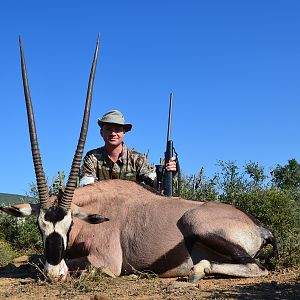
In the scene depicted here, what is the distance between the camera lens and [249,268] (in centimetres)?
557

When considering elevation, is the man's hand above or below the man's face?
below

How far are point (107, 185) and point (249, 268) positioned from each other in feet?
6.28

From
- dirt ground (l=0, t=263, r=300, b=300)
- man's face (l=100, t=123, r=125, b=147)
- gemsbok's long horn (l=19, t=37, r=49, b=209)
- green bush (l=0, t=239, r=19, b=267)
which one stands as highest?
man's face (l=100, t=123, r=125, b=147)

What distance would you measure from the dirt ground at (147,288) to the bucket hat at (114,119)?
2.44 meters

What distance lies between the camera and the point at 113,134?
7.67 metres

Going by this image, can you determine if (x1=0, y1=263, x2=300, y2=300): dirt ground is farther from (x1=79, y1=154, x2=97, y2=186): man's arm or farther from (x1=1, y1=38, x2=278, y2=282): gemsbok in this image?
(x1=79, y1=154, x2=97, y2=186): man's arm

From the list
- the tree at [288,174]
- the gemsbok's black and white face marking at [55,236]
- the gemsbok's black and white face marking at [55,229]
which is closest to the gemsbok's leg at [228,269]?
the gemsbok's black and white face marking at [55,229]

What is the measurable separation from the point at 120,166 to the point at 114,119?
2.19 ft

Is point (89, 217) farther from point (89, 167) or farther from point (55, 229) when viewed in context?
point (89, 167)

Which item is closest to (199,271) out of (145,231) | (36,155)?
(145,231)

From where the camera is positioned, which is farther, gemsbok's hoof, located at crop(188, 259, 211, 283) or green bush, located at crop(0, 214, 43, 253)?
green bush, located at crop(0, 214, 43, 253)

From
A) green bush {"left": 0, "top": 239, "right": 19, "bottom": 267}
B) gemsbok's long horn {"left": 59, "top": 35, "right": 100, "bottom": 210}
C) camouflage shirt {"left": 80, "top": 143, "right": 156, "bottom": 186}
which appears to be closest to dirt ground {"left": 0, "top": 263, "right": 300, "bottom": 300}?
gemsbok's long horn {"left": 59, "top": 35, "right": 100, "bottom": 210}

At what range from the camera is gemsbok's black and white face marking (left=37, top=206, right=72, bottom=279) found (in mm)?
5285

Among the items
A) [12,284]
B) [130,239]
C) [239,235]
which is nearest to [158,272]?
[130,239]
